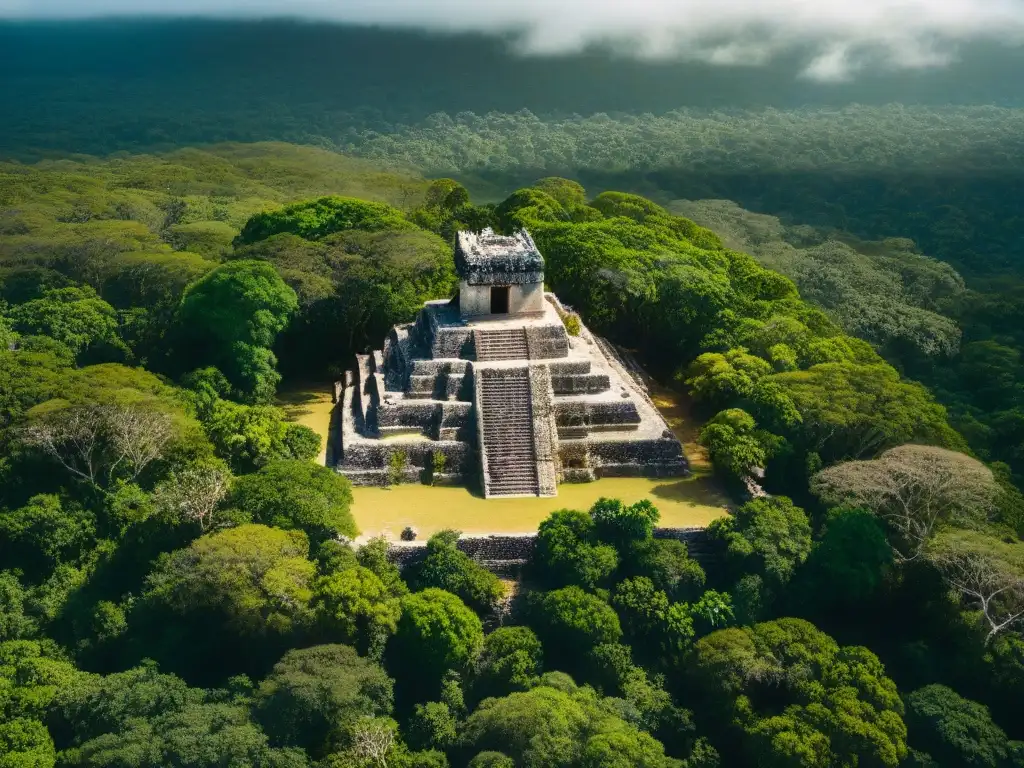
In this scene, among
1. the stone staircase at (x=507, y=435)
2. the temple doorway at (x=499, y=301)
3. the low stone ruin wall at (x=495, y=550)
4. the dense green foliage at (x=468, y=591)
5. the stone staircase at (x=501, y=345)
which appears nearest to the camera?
the dense green foliage at (x=468, y=591)

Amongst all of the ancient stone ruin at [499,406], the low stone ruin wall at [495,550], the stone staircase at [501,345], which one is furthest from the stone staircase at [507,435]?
the low stone ruin wall at [495,550]

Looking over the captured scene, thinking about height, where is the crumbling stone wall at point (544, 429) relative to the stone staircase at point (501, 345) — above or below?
below

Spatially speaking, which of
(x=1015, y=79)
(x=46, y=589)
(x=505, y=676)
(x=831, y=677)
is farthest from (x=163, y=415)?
(x=1015, y=79)

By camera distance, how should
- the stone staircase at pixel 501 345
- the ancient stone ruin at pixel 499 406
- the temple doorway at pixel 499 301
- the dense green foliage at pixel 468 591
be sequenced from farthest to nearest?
the temple doorway at pixel 499 301, the stone staircase at pixel 501 345, the ancient stone ruin at pixel 499 406, the dense green foliage at pixel 468 591

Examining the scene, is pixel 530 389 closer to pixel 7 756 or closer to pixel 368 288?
pixel 368 288

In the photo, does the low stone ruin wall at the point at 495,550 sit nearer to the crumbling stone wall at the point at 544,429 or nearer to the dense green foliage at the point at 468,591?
the dense green foliage at the point at 468,591
